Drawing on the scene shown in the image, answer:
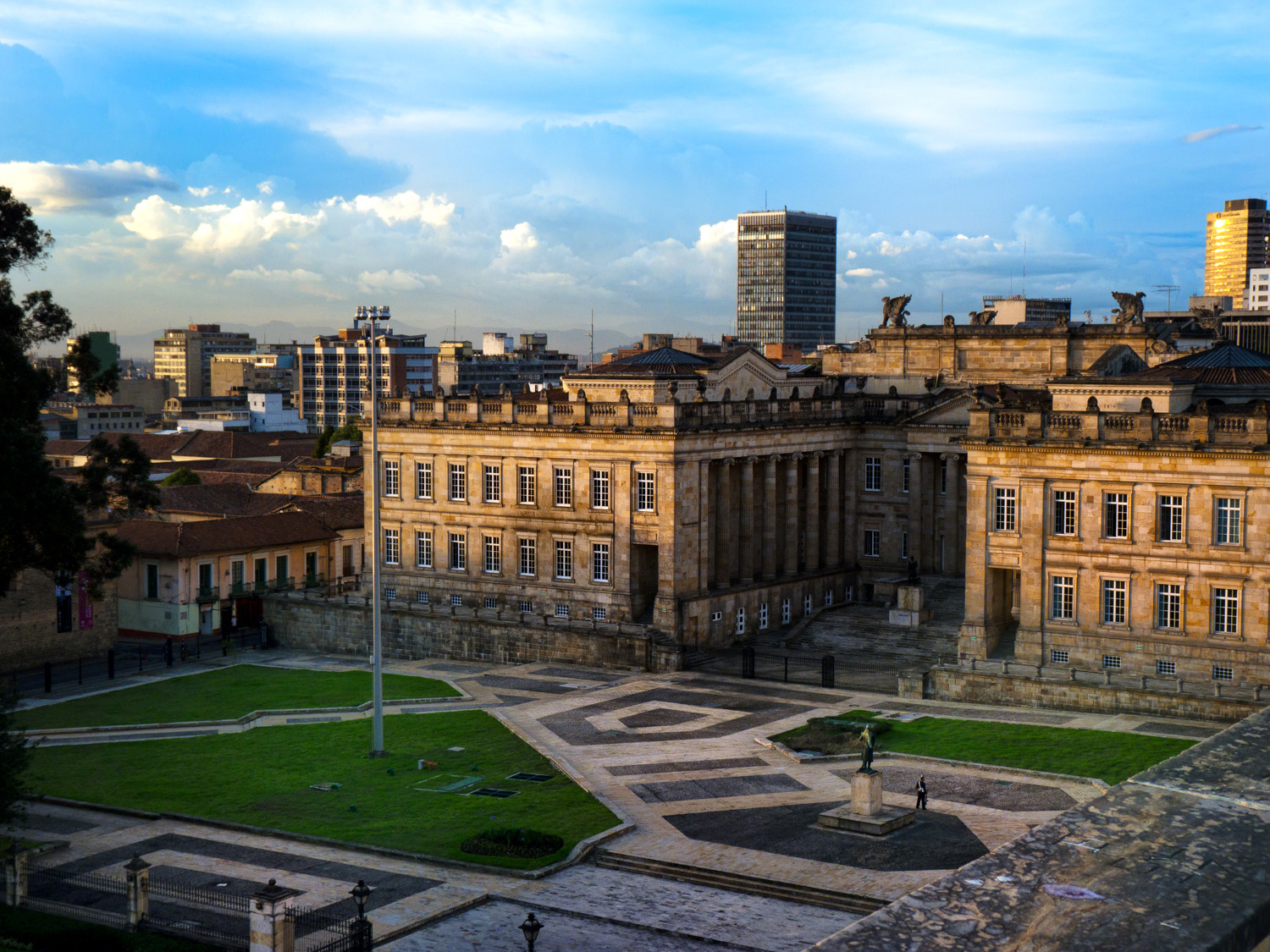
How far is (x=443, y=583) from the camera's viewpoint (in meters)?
76.2

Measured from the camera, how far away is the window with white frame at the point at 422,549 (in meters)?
77.2

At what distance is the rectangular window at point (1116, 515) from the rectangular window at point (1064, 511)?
4.15ft

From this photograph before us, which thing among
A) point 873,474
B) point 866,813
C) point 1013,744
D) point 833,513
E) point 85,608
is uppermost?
point 873,474

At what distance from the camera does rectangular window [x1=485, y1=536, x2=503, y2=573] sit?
74.4 m

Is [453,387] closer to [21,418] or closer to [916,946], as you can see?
[21,418]

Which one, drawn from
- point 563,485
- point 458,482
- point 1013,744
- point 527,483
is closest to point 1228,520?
point 1013,744

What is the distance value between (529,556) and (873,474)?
828 inches

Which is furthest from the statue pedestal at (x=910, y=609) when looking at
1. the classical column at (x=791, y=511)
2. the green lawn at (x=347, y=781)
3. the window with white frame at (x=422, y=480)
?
the window with white frame at (x=422, y=480)

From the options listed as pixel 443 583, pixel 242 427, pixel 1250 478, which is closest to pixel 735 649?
pixel 443 583

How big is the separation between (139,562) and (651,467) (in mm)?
29537

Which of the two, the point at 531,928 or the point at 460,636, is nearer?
the point at 531,928

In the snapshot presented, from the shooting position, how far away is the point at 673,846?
3975 centimetres

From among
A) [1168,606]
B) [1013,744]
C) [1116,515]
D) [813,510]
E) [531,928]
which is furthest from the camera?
[813,510]

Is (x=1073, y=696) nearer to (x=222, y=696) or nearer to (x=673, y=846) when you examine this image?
(x=673, y=846)
